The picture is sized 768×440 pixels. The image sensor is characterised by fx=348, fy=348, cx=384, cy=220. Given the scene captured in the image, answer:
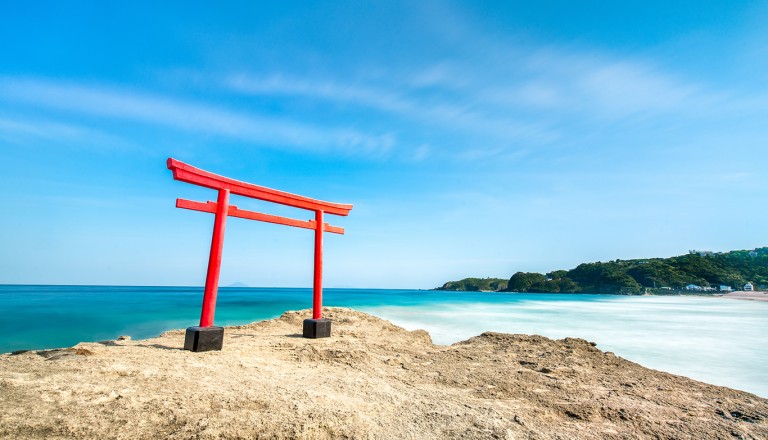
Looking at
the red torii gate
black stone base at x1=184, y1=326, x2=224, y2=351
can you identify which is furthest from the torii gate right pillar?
black stone base at x1=184, y1=326, x2=224, y2=351

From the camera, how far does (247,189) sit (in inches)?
218

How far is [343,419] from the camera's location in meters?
2.54

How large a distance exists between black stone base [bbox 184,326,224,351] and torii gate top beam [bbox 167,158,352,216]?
6.46ft

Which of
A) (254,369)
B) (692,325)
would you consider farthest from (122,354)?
(692,325)

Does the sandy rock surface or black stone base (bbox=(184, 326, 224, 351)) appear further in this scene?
black stone base (bbox=(184, 326, 224, 351))

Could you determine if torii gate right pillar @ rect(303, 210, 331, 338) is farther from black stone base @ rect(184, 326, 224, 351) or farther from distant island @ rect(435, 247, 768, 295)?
distant island @ rect(435, 247, 768, 295)

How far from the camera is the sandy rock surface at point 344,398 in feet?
7.64

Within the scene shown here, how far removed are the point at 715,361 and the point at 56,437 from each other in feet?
33.9

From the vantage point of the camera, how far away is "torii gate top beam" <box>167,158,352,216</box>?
4.59 m

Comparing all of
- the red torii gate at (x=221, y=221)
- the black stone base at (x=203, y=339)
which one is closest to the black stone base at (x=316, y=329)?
the red torii gate at (x=221, y=221)

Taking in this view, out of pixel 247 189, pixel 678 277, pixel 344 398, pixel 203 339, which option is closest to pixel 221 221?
pixel 247 189

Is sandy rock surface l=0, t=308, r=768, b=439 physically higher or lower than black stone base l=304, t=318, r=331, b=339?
lower

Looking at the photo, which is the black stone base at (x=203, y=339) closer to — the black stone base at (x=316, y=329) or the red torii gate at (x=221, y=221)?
the red torii gate at (x=221, y=221)

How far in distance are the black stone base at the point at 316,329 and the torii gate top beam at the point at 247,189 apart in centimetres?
209
